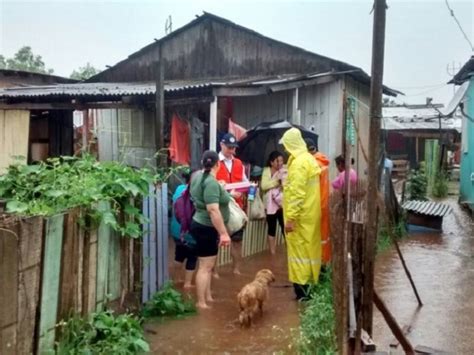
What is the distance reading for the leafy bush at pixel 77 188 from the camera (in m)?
4.07

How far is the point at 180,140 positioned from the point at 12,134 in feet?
10.7

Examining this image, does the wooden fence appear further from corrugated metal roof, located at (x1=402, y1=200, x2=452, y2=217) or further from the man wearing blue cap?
corrugated metal roof, located at (x1=402, y1=200, x2=452, y2=217)

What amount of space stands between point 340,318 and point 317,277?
7.70ft

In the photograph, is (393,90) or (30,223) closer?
(30,223)

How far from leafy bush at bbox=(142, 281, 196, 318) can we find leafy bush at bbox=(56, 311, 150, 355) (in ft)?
2.58

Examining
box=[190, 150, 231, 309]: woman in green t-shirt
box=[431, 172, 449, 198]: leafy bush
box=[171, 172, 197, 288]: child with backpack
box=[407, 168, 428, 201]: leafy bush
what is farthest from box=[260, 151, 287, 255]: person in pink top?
box=[431, 172, 449, 198]: leafy bush

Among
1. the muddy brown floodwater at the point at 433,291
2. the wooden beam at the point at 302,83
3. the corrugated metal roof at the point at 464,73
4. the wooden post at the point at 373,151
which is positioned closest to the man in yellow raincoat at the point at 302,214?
the muddy brown floodwater at the point at 433,291

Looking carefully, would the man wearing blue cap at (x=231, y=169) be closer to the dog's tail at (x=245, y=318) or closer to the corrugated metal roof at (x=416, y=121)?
the dog's tail at (x=245, y=318)

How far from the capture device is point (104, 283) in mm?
4590

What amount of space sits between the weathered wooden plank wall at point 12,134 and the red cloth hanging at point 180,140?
9.22 feet

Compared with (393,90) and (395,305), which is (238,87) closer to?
(395,305)

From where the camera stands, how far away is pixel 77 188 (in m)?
4.25

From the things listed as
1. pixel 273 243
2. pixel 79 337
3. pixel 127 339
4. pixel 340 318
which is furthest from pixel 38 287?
pixel 273 243

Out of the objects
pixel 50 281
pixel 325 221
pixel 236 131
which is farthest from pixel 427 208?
pixel 50 281
